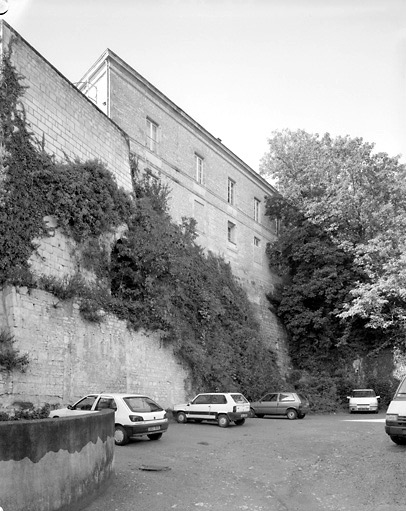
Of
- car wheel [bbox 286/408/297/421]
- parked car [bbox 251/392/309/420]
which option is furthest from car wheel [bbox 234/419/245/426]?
car wheel [bbox 286/408/297/421]

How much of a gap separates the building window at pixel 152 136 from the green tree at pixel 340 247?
41.1ft

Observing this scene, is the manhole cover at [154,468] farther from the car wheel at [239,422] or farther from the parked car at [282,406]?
the parked car at [282,406]

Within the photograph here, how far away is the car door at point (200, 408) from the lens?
65.1 feet

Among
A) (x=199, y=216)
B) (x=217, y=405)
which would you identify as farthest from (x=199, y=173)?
(x=217, y=405)

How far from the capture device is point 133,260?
68.4ft

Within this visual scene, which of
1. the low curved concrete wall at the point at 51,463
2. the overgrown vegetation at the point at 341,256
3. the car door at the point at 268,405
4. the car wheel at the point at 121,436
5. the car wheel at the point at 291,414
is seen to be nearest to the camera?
the low curved concrete wall at the point at 51,463

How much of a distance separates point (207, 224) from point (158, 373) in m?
12.0

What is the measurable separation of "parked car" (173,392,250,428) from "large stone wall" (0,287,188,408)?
1.36m

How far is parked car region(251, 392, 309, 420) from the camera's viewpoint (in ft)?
79.7

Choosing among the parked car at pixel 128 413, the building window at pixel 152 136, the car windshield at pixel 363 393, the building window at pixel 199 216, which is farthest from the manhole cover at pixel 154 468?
the car windshield at pixel 363 393

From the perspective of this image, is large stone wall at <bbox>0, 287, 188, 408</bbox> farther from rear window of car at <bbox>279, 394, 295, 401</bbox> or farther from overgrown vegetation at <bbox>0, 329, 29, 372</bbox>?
rear window of car at <bbox>279, 394, 295, 401</bbox>

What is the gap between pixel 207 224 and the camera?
103 feet

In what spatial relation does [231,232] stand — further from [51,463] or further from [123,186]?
[51,463]

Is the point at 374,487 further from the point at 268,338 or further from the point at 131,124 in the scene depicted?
the point at 268,338
